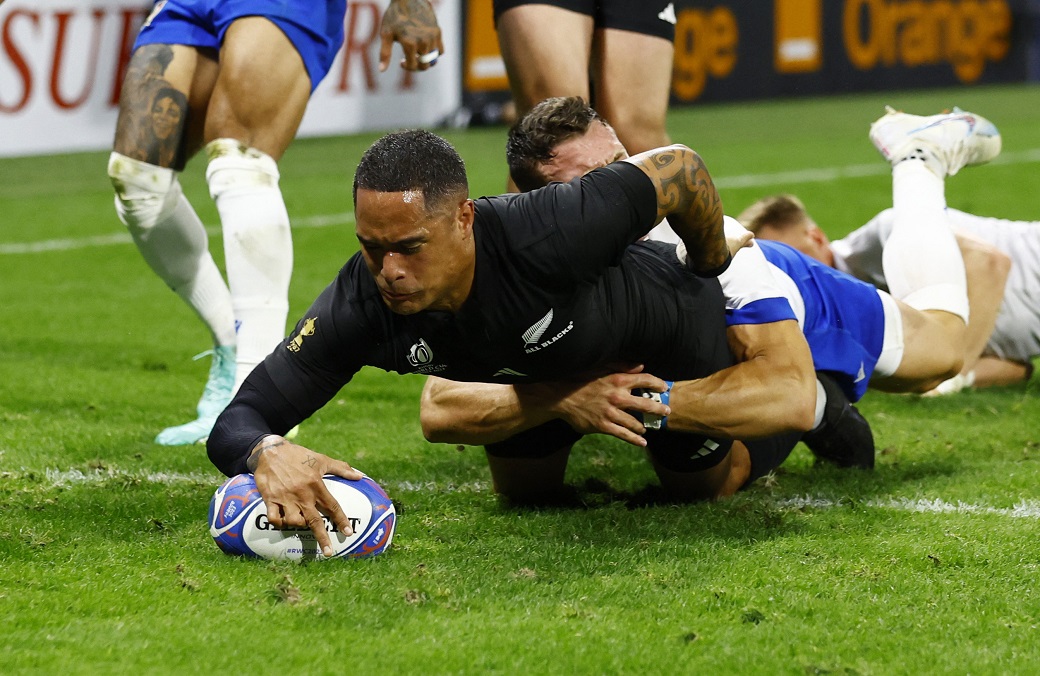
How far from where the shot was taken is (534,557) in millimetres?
3258

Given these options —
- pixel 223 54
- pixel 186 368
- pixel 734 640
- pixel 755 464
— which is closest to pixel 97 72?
pixel 186 368

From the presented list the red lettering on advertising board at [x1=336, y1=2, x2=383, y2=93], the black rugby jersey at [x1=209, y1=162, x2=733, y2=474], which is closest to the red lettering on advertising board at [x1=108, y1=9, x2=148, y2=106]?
the red lettering on advertising board at [x1=336, y1=2, x2=383, y2=93]

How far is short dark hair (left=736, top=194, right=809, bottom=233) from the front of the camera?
5359 mm

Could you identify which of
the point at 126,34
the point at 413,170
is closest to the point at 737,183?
the point at 126,34

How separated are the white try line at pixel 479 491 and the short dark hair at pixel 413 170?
4.11 ft

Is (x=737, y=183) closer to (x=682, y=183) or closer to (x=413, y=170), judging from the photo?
(x=682, y=183)

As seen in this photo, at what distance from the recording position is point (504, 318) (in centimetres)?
313

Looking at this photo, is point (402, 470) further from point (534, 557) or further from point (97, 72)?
point (97, 72)

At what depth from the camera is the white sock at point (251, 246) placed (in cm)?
434

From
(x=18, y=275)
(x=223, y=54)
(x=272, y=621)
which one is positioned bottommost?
(x=18, y=275)

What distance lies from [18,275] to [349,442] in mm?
3926

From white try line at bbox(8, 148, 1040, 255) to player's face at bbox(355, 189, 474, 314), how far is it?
6.12 metres

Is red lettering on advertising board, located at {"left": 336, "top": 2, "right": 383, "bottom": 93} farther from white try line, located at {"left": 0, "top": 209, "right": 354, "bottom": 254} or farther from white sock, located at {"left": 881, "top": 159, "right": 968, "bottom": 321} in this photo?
white sock, located at {"left": 881, "top": 159, "right": 968, "bottom": 321}

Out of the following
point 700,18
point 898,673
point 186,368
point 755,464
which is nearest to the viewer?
point 898,673
